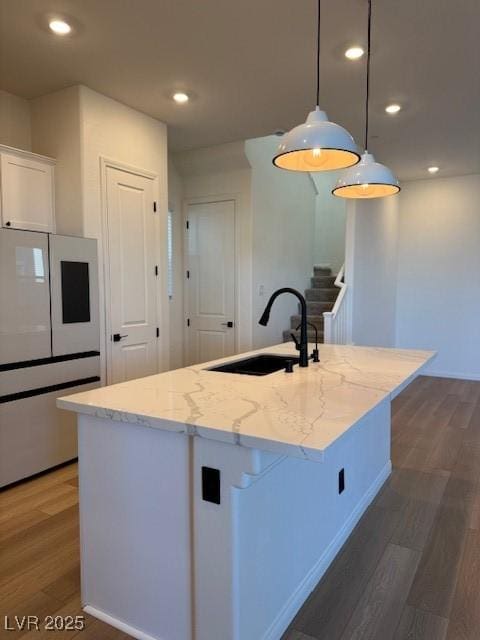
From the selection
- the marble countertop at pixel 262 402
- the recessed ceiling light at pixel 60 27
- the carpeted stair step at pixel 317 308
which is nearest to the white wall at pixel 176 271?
the carpeted stair step at pixel 317 308

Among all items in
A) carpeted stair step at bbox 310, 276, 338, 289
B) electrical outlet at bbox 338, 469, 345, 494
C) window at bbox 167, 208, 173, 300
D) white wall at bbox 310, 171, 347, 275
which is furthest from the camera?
white wall at bbox 310, 171, 347, 275

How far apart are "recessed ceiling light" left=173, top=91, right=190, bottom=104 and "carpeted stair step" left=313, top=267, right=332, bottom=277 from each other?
12.8 feet

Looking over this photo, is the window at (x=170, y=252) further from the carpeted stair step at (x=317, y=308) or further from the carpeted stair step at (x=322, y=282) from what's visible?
the carpeted stair step at (x=322, y=282)

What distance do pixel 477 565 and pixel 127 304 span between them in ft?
9.92

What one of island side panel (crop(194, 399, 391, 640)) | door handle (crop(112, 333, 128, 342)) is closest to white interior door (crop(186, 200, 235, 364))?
door handle (crop(112, 333, 128, 342))

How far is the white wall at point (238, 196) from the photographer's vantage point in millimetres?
5105

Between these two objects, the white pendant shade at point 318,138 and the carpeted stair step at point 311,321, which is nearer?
the white pendant shade at point 318,138

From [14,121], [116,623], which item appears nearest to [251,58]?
[14,121]

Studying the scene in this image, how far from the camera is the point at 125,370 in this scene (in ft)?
12.9

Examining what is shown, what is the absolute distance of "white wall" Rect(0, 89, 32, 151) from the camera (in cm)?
360

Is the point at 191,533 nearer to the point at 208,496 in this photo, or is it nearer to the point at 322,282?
the point at 208,496

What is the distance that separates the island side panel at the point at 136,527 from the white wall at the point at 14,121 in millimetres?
2907

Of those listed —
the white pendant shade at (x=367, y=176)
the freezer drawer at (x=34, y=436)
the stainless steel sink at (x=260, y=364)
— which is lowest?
the freezer drawer at (x=34, y=436)

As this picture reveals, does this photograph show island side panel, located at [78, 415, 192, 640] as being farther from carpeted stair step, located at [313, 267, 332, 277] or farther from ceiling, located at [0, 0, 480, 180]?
carpeted stair step, located at [313, 267, 332, 277]
